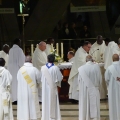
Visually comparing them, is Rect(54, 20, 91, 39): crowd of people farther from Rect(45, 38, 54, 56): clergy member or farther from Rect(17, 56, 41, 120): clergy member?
Rect(17, 56, 41, 120): clergy member

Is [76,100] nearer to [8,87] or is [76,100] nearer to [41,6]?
[8,87]

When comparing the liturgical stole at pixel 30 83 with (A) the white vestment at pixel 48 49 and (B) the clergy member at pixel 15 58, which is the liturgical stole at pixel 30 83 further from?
(A) the white vestment at pixel 48 49

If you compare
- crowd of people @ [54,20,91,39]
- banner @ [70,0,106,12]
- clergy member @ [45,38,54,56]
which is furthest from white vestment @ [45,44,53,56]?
banner @ [70,0,106,12]

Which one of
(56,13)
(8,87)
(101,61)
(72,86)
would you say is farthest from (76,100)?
(56,13)

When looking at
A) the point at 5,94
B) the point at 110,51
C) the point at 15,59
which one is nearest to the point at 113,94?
the point at 110,51

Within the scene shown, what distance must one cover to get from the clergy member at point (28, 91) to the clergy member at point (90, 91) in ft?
3.80

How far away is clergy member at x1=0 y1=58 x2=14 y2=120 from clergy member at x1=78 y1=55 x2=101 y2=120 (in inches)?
72.9

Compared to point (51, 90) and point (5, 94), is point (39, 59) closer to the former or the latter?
point (51, 90)

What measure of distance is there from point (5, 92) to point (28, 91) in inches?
29.4

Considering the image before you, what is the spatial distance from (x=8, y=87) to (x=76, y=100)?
282 cm

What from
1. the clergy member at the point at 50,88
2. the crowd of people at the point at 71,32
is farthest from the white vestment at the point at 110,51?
the crowd of people at the point at 71,32

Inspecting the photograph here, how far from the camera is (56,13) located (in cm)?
2227

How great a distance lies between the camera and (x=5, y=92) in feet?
39.2

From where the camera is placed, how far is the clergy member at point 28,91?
1238 cm
